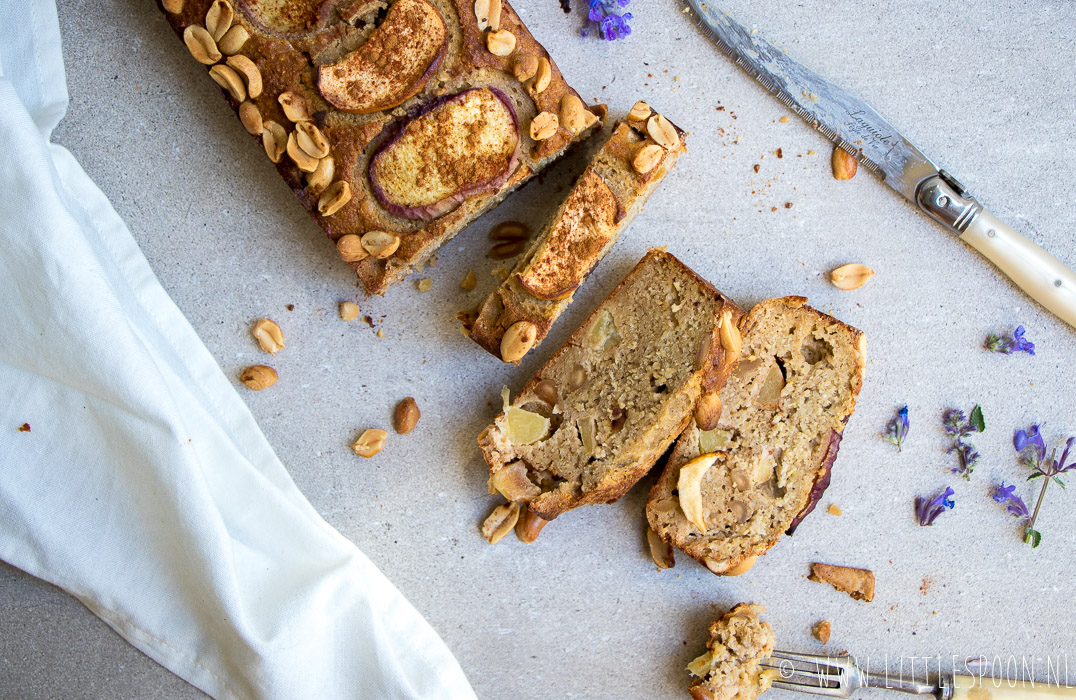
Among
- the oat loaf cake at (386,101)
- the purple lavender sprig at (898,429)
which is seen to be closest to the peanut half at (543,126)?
the oat loaf cake at (386,101)

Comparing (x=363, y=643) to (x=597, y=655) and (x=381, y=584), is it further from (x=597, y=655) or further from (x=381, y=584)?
(x=597, y=655)

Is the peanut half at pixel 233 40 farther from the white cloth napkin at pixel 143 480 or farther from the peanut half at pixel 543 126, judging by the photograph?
the peanut half at pixel 543 126

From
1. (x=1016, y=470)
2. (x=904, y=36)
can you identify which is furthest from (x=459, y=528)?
(x=904, y=36)

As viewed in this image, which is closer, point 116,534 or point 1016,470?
point 116,534

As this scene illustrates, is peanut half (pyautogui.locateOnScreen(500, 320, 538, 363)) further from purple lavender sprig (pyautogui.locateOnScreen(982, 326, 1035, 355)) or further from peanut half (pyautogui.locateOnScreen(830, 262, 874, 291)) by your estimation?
purple lavender sprig (pyautogui.locateOnScreen(982, 326, 1035, 355))

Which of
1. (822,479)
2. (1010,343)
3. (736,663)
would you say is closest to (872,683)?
(736,663)

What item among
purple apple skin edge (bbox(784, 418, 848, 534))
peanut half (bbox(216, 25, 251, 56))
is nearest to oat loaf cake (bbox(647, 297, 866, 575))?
purple apple skin edge (bbox(784, 418, 848, 534))

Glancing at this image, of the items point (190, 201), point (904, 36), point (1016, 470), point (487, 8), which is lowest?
point (190, 201)
